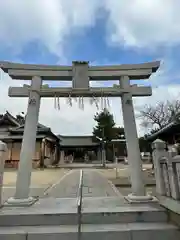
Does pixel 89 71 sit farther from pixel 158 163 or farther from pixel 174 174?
pixel 174 174

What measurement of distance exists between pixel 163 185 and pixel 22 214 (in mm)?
2942

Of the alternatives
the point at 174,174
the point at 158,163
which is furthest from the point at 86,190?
the point at 174,174

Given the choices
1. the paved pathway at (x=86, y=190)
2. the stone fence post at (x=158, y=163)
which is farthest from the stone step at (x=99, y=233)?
the paved pathway at (x=86, y=190)

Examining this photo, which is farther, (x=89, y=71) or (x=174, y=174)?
(x=89, y=71)

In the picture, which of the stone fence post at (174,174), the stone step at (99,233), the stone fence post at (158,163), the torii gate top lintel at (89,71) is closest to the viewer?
the stone step at (99,233)

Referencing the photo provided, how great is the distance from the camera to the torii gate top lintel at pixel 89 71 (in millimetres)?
5500

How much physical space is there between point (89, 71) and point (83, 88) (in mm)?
574

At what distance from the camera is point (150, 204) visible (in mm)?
4402

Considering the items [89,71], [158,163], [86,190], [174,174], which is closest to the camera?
[174,174]

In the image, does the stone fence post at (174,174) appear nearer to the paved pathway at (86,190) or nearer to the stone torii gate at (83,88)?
the stone torii gate at (83,88)

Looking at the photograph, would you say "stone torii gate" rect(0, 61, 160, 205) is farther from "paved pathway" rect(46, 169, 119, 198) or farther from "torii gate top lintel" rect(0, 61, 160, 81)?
"paved pathway" rect(46, 169, 119, 198)

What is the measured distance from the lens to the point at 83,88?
5422 mm

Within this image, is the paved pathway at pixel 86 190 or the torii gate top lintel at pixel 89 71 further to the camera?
the paved pathway at pixel 86 190

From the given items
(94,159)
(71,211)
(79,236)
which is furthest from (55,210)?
(94,159)
